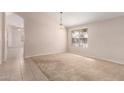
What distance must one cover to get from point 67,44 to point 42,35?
232cm

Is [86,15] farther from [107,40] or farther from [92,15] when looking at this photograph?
[107,40]

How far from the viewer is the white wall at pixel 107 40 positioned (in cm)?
455

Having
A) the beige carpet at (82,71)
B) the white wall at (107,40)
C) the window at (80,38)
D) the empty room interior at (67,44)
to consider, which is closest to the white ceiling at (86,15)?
the empty room interior at (67,44)

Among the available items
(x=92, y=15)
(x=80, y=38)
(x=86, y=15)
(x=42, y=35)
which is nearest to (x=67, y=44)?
(x=80, y=38)

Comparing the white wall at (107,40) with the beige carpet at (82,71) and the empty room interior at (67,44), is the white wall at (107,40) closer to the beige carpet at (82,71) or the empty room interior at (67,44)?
the empty room interior at (67,44)

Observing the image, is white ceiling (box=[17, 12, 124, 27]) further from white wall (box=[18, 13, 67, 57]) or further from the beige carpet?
the beige carpet

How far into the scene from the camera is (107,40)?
5.10m

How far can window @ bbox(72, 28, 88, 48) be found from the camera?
673 cm

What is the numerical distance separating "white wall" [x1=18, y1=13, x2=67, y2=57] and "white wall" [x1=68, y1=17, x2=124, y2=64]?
212 cm

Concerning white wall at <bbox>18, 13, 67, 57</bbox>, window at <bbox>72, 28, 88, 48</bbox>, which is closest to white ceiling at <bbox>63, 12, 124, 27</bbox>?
window at <bbox>72, 28, 88, 48</bbox>

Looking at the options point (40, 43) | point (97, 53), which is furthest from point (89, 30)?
point (40, 43)

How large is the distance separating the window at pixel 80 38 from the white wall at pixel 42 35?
0.76 metres
